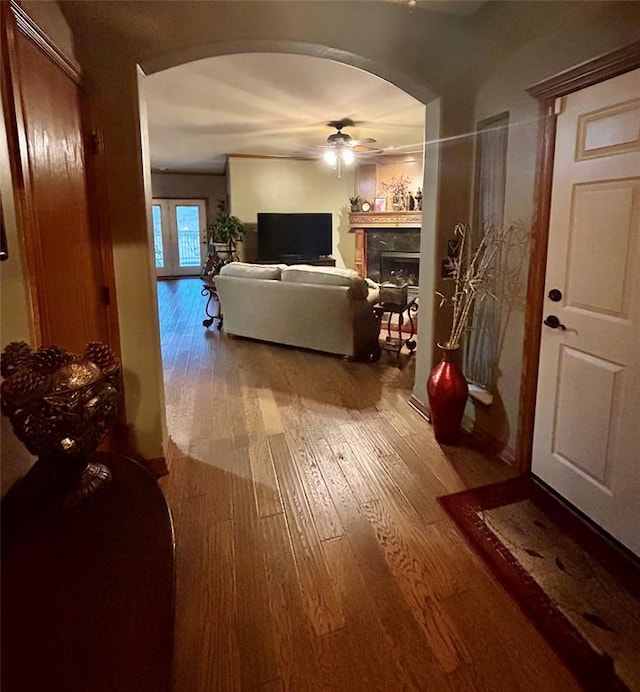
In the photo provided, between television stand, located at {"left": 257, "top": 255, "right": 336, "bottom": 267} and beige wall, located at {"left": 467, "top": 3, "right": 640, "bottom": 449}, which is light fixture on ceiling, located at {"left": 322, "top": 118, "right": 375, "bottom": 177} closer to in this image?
television stand, located at {"left": 257, "top": 255, "right": 336, "bottom": 267}

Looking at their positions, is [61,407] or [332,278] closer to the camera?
[61,407]

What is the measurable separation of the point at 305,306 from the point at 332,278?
1.45ft

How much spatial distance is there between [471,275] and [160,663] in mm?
2527

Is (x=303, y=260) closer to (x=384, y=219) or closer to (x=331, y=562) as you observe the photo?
(x=384, y=219)

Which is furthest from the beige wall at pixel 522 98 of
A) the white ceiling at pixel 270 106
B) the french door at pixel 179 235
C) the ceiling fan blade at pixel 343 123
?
the french door at pixel 179 235

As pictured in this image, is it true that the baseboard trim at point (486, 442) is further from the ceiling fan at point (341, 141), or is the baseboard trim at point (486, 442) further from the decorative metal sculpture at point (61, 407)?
the ceiling fan at point (341, 141)

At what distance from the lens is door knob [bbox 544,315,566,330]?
89.0 inches

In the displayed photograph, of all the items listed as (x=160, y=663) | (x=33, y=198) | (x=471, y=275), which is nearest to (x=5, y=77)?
(x=33, y=198)

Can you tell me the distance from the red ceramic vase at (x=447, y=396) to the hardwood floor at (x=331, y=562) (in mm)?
139

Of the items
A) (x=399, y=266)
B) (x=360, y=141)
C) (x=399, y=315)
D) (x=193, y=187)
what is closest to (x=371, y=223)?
(x=399, y=266)

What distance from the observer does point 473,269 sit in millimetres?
2842

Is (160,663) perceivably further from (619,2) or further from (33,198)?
(619,2)

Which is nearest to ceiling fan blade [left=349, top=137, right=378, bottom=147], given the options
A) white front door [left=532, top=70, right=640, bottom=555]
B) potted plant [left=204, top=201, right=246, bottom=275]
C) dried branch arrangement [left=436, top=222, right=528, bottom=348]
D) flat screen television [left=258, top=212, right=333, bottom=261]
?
flat screen television [left=258, top=212, right=333, bottom=261]

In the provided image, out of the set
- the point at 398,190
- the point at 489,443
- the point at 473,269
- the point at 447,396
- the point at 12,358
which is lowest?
the point at 489,443
